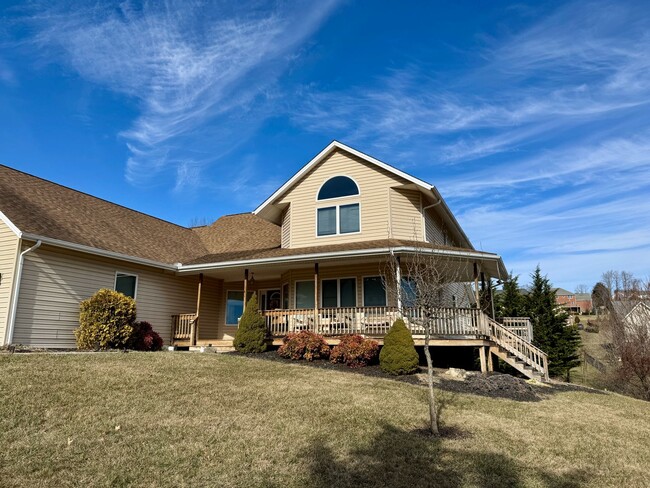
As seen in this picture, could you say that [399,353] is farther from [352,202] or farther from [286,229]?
[286,229]

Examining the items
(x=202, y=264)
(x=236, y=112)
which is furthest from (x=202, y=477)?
(x=236, y=112)

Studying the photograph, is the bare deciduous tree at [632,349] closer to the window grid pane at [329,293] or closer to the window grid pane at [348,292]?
the window grid pane at [348,292]

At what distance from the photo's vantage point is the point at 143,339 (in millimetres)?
14352

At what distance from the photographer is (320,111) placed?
18.2 metres

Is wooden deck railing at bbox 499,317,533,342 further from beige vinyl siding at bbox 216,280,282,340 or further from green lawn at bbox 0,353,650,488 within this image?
beige vinyl siding at bbox 216,280,282,340

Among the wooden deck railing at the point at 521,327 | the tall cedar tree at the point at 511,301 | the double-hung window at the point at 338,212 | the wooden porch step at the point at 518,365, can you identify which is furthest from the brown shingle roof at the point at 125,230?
the tall cedar tree at the point at 511,301

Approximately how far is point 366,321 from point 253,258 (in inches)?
191

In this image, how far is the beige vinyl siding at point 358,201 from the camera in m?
16.8

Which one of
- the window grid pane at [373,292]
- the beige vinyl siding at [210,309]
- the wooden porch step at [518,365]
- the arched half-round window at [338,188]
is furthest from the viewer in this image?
the beige vinyl siding at [210,309]

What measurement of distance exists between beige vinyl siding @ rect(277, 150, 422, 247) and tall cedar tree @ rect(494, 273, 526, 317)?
9.81 meters

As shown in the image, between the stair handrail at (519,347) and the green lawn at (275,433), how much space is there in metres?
2.48

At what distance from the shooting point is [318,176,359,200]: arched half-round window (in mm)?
17609

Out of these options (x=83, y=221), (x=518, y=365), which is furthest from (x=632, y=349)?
(x=83, y=221)

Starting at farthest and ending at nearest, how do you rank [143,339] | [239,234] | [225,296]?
[239,234]
[225,296]
[143,339]
